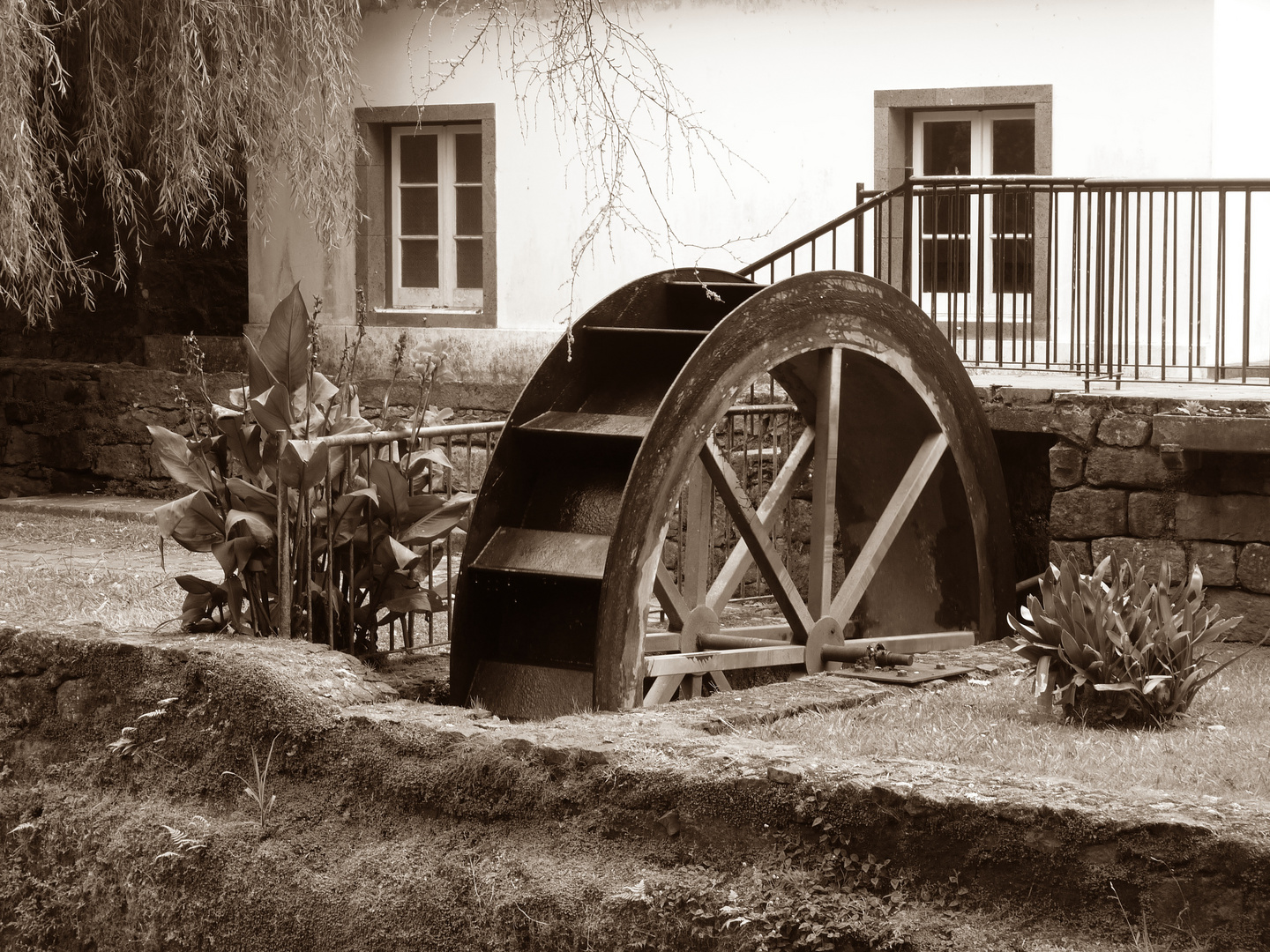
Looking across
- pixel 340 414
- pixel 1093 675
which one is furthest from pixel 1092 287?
pixel 340 414

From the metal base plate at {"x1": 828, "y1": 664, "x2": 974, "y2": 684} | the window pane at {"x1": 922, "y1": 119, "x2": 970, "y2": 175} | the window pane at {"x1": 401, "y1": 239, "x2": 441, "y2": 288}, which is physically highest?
the window pane at {"x1": 922, "y1": 119, "x2": 970, "y2": 175}

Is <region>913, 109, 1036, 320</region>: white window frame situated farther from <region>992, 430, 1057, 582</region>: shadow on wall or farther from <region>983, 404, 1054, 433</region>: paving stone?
<region>983, 404, 1054, 433</region>: paving stone

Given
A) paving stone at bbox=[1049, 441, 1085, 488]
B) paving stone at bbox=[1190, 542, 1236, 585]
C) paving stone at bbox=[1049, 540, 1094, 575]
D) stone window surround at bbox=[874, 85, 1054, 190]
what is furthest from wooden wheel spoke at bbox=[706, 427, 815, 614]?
stone window surround at bbox=[874, 85, 1054, 190]

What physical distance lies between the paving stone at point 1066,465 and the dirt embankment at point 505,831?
5.79 ft

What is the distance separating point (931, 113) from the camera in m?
10.7

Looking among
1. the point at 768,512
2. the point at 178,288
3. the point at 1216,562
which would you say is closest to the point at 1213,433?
the point at 1216,562

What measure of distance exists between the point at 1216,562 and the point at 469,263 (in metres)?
6.74

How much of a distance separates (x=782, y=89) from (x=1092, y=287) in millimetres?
2526

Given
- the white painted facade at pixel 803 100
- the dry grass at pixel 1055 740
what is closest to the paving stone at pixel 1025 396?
the dry grass at pixel 1055 740

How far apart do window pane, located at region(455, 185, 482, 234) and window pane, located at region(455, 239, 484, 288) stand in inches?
3.3

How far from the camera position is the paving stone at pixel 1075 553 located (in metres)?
7.20

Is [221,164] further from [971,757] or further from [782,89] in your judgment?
[971,757]

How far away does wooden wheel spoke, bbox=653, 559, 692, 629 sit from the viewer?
22.6 feet

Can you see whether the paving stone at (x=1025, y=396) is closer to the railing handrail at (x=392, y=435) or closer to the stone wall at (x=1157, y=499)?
the stone wall at (x=1157, y=499)
